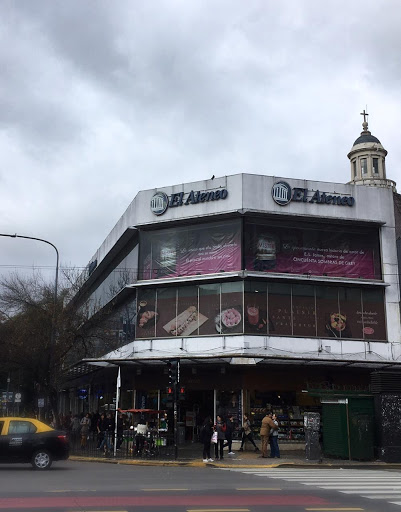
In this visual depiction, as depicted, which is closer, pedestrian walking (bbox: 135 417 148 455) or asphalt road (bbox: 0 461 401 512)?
asphalt road (bbox: 0 461 401 512)

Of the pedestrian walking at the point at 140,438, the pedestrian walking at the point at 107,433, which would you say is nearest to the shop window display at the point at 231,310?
the pedestrian walking at the point at 107,433

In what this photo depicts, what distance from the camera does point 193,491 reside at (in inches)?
521

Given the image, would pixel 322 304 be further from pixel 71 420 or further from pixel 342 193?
pixel 71 420

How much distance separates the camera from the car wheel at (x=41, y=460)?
60.3 ft

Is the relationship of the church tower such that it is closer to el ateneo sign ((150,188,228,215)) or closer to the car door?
el ateneo sign ((150,188,228,215))

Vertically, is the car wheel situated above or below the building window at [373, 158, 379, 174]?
below

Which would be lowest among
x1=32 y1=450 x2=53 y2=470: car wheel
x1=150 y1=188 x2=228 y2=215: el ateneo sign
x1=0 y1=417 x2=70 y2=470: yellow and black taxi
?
x1=32 y1=450 x2=53 y2=470: car wheel

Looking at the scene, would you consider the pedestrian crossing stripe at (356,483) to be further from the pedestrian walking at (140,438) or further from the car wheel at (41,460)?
the pedestrian walking at (140,438)

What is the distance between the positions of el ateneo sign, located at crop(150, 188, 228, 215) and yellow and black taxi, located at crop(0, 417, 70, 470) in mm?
17200

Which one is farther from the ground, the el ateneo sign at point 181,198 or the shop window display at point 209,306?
the el ateneo sign at point 181,198

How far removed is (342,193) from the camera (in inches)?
1339

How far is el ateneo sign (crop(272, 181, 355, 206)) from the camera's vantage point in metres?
33.0

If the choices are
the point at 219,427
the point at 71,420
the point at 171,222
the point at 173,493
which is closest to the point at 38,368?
the point at 71,420

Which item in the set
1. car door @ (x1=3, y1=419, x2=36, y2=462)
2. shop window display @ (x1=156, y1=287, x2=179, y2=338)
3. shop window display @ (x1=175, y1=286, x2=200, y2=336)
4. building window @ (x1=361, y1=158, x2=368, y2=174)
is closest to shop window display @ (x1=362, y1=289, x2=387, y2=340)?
shop window display @ (x1=175, y1=286, x2=200, y2=336)
